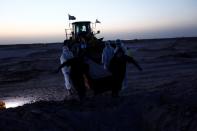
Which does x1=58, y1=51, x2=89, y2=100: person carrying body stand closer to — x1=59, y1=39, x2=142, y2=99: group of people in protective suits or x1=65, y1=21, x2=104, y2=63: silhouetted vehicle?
x1=59, y1=39, x2=142, y2=99: group of people in protective suits

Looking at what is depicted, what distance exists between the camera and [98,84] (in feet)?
45.0

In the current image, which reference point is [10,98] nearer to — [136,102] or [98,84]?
[98,84]

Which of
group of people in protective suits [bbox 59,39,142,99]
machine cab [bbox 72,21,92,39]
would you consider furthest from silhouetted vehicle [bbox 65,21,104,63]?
group of people in protective suits [bbox 59,39,142,99]

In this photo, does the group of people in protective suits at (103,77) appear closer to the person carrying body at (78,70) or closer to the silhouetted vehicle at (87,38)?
the person carrying body at (78,70)

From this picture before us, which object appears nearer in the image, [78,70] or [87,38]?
[78,70]

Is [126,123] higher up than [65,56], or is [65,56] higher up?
[65,56]

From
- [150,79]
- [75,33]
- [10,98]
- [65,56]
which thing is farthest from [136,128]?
[75,33]

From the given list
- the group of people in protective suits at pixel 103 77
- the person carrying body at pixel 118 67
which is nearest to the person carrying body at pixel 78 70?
the group of people in protective suits at pixel 103 77

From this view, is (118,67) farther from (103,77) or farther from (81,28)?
(81,28)

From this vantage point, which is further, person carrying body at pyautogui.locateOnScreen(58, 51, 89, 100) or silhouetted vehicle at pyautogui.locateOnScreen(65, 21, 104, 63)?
silhouetted vehicle at pyautogui.locateOnScreen(65, 21, 104, 63)

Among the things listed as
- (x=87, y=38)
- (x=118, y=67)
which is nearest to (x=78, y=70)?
(x=118, y=67)

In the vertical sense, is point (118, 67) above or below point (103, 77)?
above

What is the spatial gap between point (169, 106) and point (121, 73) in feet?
12.9

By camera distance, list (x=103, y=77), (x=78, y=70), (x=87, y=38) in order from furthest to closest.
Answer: (x=87, y=38), (x=103, y=77), (x=78, y=70)
